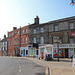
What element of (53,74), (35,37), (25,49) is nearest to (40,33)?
(35,37)

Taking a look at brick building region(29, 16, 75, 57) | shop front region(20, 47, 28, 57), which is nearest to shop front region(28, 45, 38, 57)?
shop front region(20, 47, 28, 57)

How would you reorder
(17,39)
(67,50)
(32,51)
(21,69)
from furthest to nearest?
A: (17,39) < (32,51) < (67,50) < (21,69)

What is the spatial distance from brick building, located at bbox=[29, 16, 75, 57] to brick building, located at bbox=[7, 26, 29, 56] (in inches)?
201

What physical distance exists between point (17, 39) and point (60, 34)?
19.9 meters

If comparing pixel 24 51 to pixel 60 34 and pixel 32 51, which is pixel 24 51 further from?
pixel 60 34

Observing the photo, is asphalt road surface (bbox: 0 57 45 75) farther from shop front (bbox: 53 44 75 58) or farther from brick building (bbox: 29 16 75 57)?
shop front (bbox: 53 44 75 58)

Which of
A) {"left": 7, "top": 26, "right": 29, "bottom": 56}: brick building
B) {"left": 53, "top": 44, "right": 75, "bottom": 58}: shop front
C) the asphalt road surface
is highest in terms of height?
{"left": 7, "top": 26, "right": 29, "bottom": 56}: brick building

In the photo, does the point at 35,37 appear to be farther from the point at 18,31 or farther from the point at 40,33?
the point at 18,31

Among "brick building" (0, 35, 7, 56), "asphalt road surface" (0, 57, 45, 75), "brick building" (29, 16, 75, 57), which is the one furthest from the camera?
"brick building" (0, 35, 7, 56)

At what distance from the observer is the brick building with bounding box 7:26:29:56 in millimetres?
44850

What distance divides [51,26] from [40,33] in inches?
170

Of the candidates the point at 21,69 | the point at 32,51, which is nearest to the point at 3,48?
the point at 32,51

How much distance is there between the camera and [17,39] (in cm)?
4922

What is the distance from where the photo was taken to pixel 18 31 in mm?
49500
